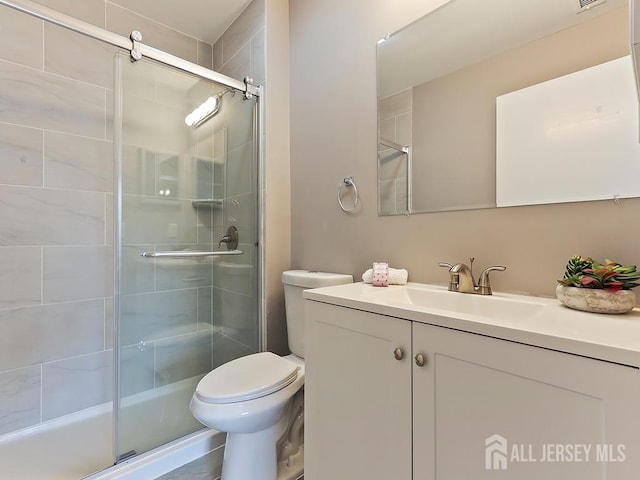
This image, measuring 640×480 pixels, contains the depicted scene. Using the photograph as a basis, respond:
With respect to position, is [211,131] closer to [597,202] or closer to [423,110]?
[423,110]

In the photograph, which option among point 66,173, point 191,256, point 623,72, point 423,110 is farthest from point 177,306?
point 623,72

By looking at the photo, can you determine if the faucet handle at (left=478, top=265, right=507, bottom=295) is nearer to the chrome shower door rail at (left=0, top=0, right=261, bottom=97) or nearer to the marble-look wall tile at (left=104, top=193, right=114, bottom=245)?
the chrome shower door rail at (left=0, top=0, right=261, bottom=97)

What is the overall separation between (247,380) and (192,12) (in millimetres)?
2234

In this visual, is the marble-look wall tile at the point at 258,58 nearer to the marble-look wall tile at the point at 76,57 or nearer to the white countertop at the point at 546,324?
the marble-look wall tile at the point at 76,57

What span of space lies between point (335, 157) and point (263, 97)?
611 millimetres

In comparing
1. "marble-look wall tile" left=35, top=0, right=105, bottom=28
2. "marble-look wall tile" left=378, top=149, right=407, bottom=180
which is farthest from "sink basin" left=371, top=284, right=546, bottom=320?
"marble-look wall tile" left=35, top=0, right=105, bottom=28

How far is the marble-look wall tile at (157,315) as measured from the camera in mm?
1381

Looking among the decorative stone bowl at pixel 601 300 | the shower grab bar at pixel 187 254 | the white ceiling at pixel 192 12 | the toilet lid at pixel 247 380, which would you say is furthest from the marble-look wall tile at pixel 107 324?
the decorative stone bowl at pixel 601 300

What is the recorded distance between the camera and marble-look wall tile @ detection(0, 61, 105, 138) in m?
1.52

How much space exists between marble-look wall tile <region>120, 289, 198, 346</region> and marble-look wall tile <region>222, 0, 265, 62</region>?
162cm

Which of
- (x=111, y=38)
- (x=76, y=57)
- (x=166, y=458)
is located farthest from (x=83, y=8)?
(x=166, y=458)

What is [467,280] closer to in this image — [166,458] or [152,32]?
[166,458]
